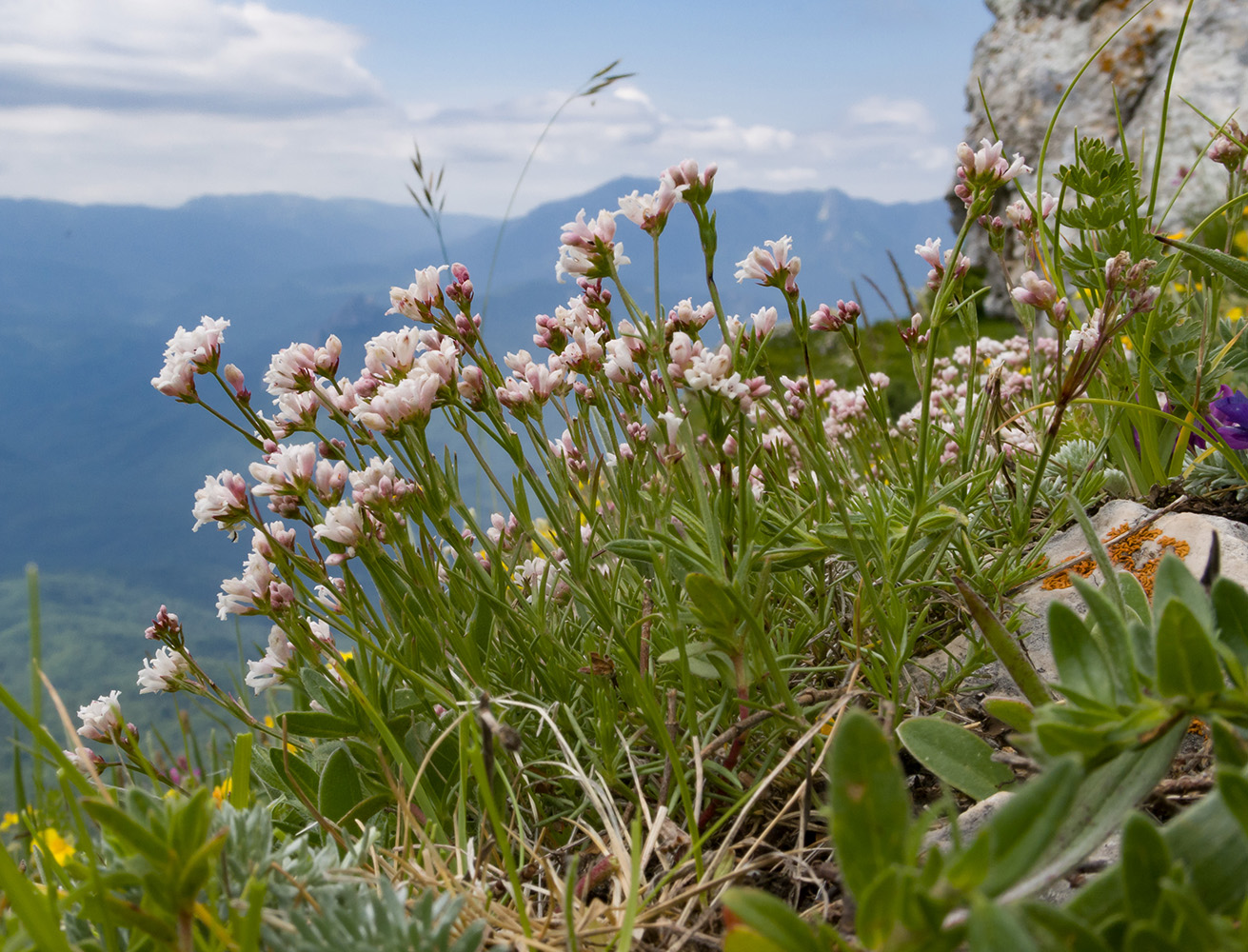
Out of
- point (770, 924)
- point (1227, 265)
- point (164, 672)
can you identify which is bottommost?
point (164, 672)

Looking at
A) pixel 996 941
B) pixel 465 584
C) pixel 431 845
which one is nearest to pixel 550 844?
pixel 431 845

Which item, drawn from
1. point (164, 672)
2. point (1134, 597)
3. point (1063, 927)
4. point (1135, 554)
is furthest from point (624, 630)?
point (1135, 554)

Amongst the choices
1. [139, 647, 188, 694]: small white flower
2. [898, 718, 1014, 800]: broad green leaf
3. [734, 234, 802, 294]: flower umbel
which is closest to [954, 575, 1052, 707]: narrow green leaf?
[898, 718, 1014, 800]: broad green leaf

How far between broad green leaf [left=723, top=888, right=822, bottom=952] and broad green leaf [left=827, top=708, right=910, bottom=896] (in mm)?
63

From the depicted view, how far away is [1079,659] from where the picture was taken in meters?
0.91

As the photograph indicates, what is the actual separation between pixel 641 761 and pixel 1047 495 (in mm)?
1547

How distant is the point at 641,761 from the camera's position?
5.60 ft

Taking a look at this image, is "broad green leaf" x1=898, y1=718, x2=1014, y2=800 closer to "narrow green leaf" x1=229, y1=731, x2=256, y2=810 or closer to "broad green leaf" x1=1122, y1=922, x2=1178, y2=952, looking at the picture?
"broad green leaf" x1=1122, y1=922, x2=1178, y2=952

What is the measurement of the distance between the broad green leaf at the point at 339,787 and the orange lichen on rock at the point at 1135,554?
1674mm

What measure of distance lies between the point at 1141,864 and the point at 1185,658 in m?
0.21

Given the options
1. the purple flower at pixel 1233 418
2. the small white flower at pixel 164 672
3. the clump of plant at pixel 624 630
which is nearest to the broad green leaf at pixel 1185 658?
the clump of plant at pixel 624 630

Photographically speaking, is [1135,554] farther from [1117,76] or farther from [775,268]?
[1117,76]

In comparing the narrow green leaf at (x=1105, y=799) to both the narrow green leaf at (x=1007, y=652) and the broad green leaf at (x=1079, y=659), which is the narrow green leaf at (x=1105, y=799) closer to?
the broad green leaf at (x=1079, y=659)

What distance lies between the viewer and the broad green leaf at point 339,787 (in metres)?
1.58
